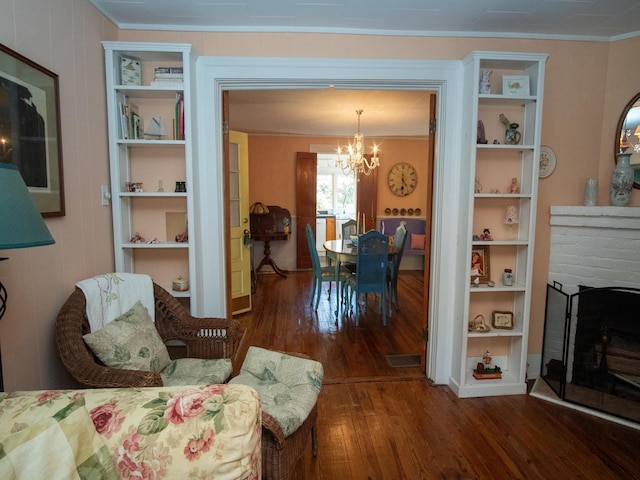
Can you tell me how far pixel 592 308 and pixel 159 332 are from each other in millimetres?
2811

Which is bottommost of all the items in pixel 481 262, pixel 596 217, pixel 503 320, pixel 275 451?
pixel 275 451

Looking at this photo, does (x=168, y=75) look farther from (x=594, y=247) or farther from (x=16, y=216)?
(x=594, y=247)

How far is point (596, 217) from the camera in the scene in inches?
93.4

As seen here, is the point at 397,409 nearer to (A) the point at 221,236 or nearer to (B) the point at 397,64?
(A) the point at 221,236

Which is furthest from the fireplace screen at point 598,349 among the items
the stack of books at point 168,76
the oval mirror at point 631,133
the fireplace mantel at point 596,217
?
the stack of books at point 168,76

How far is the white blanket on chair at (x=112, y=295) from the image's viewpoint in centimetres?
176

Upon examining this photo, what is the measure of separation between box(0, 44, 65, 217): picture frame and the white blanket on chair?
40 centimetres

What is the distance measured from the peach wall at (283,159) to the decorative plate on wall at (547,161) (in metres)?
4.04

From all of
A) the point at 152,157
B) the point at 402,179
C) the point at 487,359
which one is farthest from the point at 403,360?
the point at 402,179

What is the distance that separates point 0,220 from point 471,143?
2.36 meters

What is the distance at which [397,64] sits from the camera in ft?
7.79

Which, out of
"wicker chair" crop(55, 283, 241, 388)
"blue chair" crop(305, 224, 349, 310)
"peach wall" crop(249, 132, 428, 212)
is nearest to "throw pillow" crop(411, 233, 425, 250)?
"peach wall" crop(249, 132, 428, 212)

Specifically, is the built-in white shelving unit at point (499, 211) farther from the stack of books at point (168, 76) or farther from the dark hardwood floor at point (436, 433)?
the stack of books at point (168, 76)

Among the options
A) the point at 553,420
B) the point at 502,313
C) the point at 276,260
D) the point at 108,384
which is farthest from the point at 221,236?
the point at 276,260
